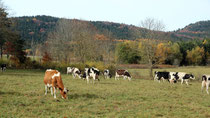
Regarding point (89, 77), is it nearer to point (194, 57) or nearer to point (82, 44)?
point (82, 44)

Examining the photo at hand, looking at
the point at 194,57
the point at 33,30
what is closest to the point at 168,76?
the point at 194,57

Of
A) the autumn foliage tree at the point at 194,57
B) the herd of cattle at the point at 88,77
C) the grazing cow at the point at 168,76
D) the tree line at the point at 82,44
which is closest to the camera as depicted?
the herd of cattle at the point at 88,77

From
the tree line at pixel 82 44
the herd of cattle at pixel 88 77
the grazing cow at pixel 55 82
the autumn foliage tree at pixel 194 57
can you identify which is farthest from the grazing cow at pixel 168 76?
the autumn foliage tree at pixel 194 57

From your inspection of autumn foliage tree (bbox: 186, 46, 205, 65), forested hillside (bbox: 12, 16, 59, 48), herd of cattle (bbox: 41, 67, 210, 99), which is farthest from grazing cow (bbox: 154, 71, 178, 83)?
forested hillside (bbox: 12, 16, 59, 48)

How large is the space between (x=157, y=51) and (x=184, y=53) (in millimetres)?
57308

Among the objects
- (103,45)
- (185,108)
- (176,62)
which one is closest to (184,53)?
(176,62)

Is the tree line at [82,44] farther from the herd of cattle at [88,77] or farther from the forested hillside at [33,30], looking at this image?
the forested hillside at [33,30]

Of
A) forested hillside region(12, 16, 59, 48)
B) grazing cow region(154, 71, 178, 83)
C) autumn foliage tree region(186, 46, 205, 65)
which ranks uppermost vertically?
forested hillside region(12, 16, 59, 48)

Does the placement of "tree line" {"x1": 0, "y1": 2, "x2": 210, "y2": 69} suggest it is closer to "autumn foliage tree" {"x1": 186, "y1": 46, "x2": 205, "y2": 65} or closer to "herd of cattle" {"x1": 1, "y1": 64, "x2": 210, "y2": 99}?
"herd of cattle" {"x1": 1, "y1": 64, "x2": 210, "y2": 99}

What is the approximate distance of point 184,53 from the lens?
288ft

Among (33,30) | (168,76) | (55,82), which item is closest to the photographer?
(55,82)

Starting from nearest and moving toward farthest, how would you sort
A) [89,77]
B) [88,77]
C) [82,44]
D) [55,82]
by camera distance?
[55,82], [88,77], [89,77], [82,44]

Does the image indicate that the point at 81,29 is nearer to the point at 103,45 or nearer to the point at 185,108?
the point at 103,45

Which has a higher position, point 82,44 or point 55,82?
point 82,44
